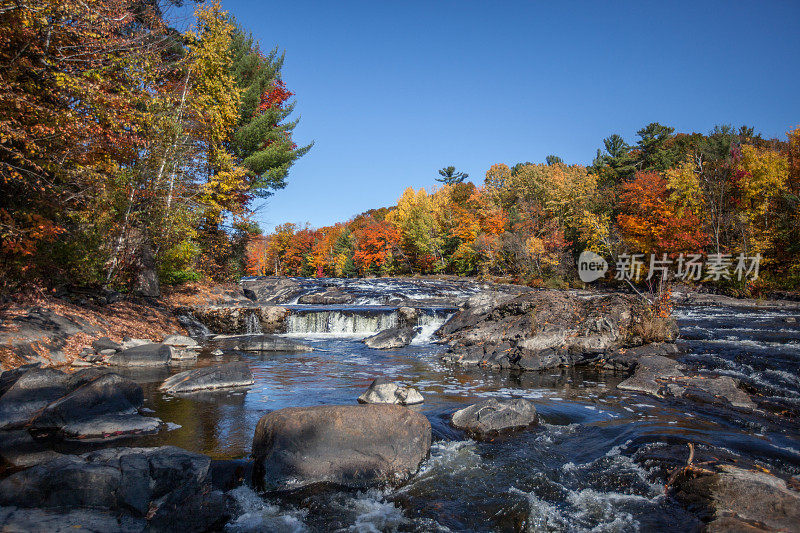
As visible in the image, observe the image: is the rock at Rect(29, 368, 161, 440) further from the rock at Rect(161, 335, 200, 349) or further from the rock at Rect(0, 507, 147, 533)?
the rock at Rect(161, 335, 200, 349)

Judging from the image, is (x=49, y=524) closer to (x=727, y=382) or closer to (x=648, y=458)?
(x=648, y=458)

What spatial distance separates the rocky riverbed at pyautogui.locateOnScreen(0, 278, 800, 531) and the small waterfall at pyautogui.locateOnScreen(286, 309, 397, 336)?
18.0ft

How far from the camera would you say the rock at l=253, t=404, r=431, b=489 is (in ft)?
13.0

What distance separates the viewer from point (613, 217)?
39688 millimetres

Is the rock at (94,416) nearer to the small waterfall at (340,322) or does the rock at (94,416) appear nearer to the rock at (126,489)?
the rock at (126,489)

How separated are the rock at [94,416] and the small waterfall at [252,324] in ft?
33.2

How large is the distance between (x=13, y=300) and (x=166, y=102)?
24.2 ft

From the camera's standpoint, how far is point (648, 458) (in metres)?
4.43

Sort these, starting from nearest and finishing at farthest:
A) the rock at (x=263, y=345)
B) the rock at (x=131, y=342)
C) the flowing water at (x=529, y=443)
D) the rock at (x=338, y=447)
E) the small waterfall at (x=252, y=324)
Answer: the flowing water at (x=529, y=443) < the rock at (x=338, y=447) < the rock at (x=131, y=342) < the rock at (x=263, y=345) < the small waterfall at (x=252, y=324)

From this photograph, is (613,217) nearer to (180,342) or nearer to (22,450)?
(180,342)

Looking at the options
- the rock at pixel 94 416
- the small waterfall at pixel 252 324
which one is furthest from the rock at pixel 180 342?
the rock at pixel 94 416

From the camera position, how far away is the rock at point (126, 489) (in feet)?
9.95

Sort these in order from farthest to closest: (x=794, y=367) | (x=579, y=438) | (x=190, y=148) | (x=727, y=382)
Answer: (x=190, y=148)
(x=794, y=367)
(x=727, y=382)
(x=579, y=438)

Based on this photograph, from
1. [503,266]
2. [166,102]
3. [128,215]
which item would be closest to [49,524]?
[128,215]
